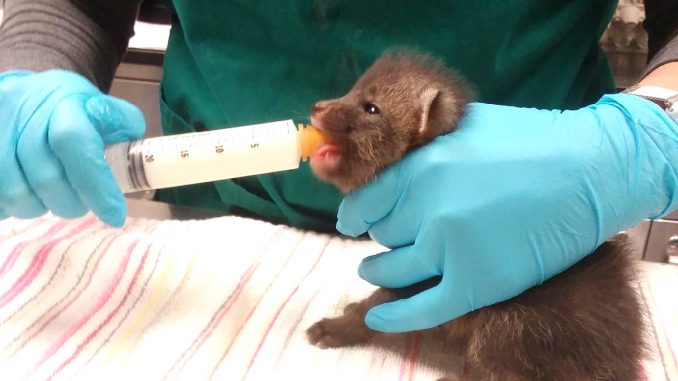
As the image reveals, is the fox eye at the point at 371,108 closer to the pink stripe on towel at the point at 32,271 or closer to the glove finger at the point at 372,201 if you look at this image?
the glove finger at the point at 372,201

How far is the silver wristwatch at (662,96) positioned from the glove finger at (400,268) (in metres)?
0.48

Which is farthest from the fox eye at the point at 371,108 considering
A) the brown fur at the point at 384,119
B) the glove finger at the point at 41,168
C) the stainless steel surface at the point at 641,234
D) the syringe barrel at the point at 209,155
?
the stainless steel surface at the point at 641,234

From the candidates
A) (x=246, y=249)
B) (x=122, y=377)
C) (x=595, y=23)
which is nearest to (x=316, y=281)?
(x=246, y=249)

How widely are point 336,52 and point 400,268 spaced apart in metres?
0.50

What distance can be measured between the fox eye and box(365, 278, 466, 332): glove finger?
0.28 meters

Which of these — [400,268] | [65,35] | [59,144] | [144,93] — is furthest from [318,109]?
[144,93]

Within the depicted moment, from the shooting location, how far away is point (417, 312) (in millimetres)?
975

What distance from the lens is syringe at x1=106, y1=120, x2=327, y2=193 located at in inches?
38.6

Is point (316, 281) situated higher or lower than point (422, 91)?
lower

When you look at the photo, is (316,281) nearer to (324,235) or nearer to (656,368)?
(324,235)

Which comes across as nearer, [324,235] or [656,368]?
[656,368]

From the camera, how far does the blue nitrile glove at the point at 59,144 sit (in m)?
0.97

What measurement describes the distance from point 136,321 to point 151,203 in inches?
21.8

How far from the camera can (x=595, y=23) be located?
4.34ft
